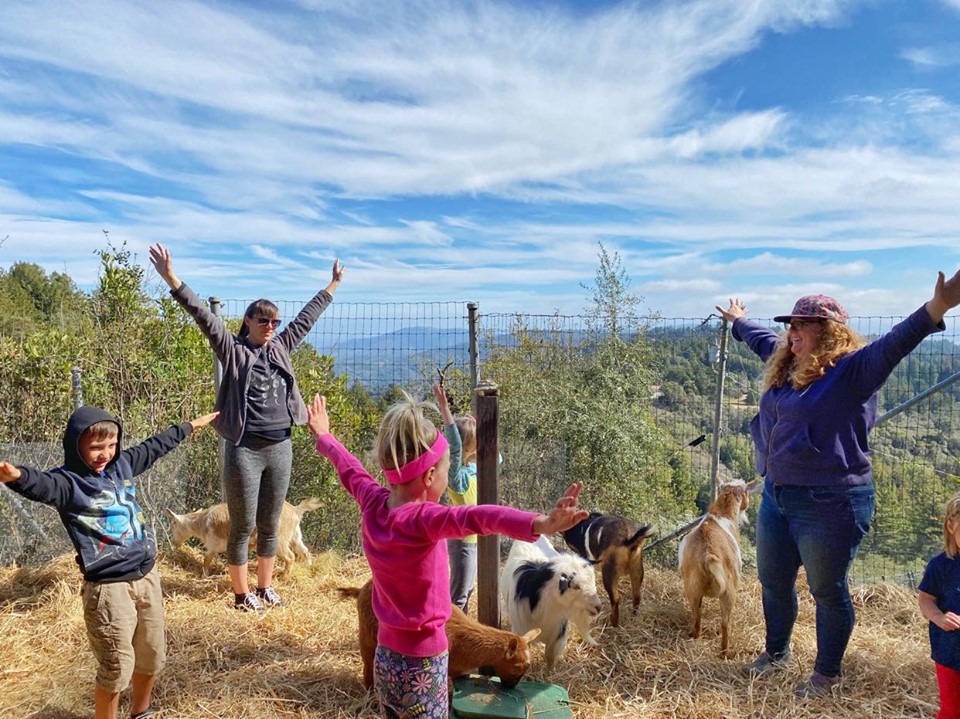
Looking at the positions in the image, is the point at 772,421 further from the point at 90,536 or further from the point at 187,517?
the point at 187,517

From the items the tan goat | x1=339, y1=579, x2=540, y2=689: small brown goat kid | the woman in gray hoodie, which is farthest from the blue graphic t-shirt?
the tan goat

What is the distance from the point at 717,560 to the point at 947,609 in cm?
127

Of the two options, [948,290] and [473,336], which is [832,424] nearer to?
[948,290]

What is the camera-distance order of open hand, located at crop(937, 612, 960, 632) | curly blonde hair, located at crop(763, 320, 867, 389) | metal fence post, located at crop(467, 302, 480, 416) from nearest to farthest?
1. open hand, located at crop(937, 612, 960, 632)
2. curly blonde hair, located at crop(763, 320, 867, 389)
3. metal fence post, located at crop(467, 302, 480, 416)

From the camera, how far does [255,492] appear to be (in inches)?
173

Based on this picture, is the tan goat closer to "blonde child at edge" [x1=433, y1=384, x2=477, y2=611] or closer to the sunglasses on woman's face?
"blonde child at edge" [x1=433, y1=384, x2=477, y2=611]

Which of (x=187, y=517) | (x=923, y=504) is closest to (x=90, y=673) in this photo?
(x=187, y=517)

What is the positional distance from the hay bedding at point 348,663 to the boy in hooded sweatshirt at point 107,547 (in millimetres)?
521

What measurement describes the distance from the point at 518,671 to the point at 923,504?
4382 mm

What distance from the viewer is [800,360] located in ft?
10.7

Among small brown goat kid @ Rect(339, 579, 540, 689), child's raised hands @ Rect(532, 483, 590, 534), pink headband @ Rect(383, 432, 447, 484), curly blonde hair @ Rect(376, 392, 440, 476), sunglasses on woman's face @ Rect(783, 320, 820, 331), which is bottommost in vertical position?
small brown goat kid @ Rect(339, 579, 540, 689)

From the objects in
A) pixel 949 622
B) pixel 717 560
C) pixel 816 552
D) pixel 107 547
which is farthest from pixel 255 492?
pixel 949 622

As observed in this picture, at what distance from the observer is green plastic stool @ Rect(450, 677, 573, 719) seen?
10.0 ft

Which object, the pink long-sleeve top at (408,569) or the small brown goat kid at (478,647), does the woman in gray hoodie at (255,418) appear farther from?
the pink long-sleeve top at (408,569)
